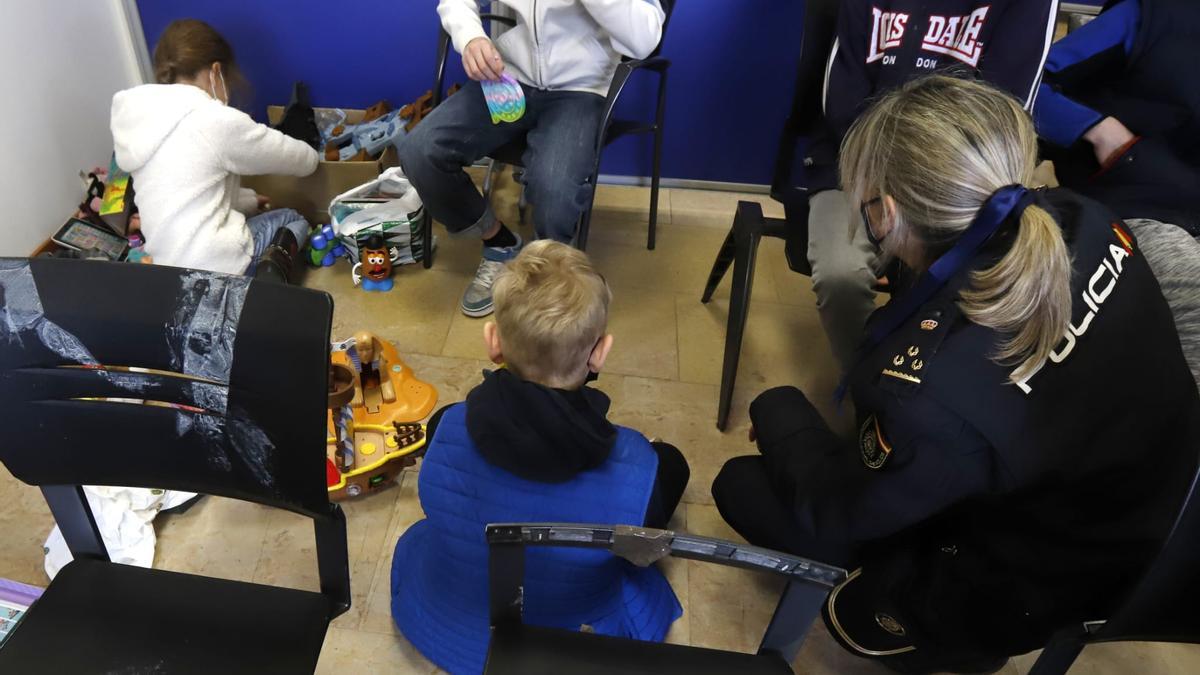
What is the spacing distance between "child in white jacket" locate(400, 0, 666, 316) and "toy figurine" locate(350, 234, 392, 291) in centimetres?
24

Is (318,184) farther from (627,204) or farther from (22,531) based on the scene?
(22,531)

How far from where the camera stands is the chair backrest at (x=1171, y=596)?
881 millimetres

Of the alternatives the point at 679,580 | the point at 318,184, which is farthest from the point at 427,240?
the point at 679,580

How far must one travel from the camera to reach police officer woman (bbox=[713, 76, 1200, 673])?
0.97 meters

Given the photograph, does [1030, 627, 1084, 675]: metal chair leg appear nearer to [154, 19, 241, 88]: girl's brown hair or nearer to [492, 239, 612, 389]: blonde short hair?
[492, 239, 612, 389]: blonde short hair


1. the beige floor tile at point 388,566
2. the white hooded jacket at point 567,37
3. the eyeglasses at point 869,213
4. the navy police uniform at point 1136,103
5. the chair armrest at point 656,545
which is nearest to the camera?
the chair armrest at point 656,545

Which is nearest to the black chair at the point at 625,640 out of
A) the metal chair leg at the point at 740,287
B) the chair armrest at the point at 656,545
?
the chair armrest at the point at 656,545

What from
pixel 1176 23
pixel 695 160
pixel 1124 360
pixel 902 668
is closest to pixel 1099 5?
pixel 1176 23

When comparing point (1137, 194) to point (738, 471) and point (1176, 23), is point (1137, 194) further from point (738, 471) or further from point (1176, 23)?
point (738, 471)

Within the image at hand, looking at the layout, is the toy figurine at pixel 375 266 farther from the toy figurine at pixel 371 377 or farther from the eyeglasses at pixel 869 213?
the eyeglasses at pixel 869 213

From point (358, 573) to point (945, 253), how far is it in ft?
3.92

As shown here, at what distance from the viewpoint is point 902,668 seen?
134 cm

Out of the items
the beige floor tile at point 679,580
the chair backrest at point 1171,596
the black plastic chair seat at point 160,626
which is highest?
the chair backrest at point 1171,596

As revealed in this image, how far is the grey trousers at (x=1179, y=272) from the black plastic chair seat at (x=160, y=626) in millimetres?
1373
